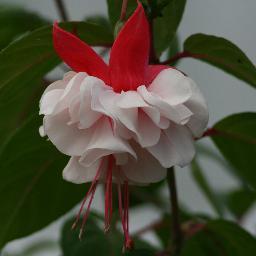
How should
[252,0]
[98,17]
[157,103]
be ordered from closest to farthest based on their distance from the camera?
1. [157,103]
2. [98,17]
3. [252,0]

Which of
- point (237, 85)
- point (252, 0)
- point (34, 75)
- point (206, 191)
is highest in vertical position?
point (34, 75)

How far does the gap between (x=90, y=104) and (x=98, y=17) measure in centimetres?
62

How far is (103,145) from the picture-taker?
0.49 meters

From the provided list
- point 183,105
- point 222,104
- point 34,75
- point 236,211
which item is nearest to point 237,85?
point 222,104

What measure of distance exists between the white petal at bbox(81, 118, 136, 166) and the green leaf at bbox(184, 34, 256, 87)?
0.18 m

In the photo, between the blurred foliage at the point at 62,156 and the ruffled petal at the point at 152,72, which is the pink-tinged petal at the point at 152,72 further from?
the blurred foliage at the point at 62,156

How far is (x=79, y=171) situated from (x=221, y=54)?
8.1 inches

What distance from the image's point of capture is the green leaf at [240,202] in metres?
1.31

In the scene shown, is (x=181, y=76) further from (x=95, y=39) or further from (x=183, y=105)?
(x=95, y=39)

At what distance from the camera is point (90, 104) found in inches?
19.7

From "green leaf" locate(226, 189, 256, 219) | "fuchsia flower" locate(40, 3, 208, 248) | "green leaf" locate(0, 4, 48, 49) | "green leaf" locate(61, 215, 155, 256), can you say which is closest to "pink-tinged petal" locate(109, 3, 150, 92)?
"fuchsia flower" locate(40, 3, 208, 248)

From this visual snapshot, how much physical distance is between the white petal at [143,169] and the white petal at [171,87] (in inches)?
2.0

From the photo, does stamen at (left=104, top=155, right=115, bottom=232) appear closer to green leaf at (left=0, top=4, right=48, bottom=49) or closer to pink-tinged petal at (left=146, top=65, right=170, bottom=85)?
pink-tinged petal at (left=146, top=65, right=170, bottom=85)

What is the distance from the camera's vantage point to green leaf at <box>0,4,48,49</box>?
0.99 m
